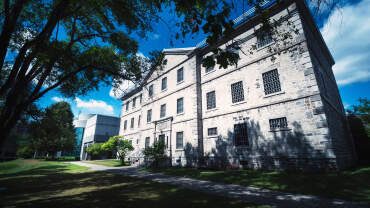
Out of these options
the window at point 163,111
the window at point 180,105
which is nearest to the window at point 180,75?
the window at point 180,105

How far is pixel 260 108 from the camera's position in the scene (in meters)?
12.5

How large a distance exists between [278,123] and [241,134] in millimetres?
2933

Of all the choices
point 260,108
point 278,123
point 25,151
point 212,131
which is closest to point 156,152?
point 212,131

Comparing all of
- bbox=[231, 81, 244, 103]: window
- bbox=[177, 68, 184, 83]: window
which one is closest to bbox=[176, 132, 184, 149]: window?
bbox=[177, 68, 184, 83]: window

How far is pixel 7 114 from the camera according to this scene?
6.29 m

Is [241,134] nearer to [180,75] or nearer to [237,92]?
[237,92]

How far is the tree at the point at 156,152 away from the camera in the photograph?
16781mm

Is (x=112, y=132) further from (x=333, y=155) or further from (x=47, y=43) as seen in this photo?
(x=333, y=155)

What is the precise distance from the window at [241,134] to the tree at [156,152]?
25.9ft

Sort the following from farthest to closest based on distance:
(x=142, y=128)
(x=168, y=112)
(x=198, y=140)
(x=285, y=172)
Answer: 1. (x=142, y=128)
2. (x=168, y=112)
3. (x=198, y=140)
4. (x=285, y=172)

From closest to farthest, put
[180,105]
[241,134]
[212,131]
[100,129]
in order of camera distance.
→ [241,134] < [212,131] < [180,105] < [100,129]

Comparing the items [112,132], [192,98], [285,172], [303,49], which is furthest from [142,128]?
[112,132]

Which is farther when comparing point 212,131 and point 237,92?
point 212,131

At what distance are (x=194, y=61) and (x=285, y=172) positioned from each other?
13235 mm
